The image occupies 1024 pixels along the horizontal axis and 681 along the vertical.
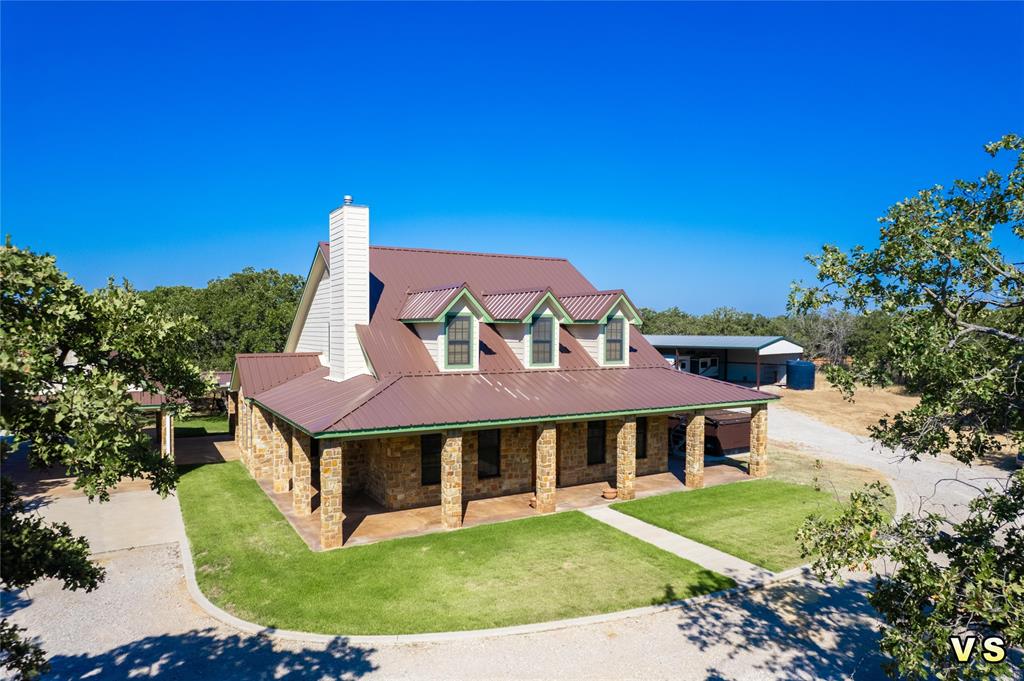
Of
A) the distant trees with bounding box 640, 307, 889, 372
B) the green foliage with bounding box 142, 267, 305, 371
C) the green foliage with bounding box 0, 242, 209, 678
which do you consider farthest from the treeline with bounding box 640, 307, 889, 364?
the green foliage with bounding box 0, 242, 209, 678

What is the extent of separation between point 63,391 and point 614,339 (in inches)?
703

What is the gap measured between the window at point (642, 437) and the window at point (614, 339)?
7.96 feet

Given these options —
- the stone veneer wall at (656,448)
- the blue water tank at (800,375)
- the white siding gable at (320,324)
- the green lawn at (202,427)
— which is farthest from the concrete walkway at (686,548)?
the blue water tank at (800,375)

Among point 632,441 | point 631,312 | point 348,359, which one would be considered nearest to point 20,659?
point 348,359

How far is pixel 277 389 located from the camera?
20.4 metres

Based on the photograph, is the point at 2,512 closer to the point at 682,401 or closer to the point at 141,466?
the point at 141,466

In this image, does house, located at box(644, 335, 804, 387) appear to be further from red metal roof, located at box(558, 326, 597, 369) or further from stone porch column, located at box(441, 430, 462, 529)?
stone porch column, located at box(441, 430, 462, 529)

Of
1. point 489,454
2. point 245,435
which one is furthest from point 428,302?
point 245,435

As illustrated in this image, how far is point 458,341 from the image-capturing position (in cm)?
1856

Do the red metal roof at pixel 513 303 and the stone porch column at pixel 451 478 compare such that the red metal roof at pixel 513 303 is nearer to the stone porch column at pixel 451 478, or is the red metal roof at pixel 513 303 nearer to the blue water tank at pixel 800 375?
the stone porch column at pixel 451 478

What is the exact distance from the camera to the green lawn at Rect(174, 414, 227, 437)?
100 ft

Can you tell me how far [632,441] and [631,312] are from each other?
508cm

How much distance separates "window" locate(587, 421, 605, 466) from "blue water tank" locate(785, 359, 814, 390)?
33538 mm

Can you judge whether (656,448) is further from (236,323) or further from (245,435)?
(236,323)
